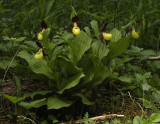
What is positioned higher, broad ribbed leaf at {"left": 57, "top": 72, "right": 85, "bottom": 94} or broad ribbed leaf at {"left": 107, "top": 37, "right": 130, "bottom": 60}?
broad ribbed leaf at {"left": 107, "top": 37, "right": 130, "bottom": 60}

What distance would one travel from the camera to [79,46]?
1.57m

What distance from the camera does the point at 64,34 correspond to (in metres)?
1.71

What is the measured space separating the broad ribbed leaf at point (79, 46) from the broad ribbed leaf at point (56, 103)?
0.27 metres

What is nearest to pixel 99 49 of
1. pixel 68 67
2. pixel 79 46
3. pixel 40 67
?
pixel 79 46

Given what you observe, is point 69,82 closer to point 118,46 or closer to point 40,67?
point 40,67

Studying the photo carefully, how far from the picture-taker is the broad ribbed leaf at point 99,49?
1.57 meters

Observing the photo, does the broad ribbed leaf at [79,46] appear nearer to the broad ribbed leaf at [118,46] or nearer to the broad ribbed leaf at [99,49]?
the broad ribbed leaf at [99,49]

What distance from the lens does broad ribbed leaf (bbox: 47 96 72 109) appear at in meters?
1.45

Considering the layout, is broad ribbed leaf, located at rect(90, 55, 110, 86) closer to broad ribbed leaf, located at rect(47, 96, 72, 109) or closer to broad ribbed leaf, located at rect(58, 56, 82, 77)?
broad ribbed leaf, located at rect(58, 56, 82, 77)

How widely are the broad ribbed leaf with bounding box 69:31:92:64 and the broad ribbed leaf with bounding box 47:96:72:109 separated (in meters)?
0.27

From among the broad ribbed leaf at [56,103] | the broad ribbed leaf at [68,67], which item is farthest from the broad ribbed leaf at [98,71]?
the broad ribbed leaf at [56,103]

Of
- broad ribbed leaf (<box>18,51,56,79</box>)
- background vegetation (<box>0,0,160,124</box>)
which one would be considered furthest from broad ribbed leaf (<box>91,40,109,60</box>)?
broad ribbed leaf (<box>18,51,56,79</box>)

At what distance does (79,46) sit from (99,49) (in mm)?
143

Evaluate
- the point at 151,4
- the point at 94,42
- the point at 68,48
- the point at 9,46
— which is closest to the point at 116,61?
the point at 94,42
